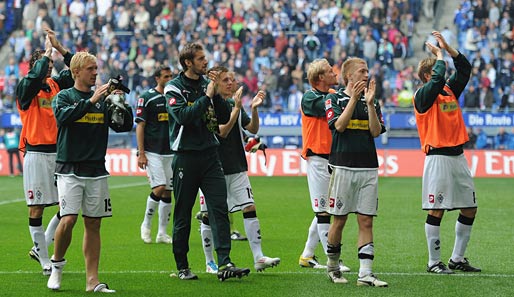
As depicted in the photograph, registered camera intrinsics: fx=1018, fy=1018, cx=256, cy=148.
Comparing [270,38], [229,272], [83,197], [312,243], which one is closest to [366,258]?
[229,272]

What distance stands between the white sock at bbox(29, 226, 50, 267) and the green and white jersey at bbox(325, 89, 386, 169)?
Answer: 3554 millimetres


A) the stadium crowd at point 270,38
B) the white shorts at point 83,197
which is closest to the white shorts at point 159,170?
the white shorts at point 83,197

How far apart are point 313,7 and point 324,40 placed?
7.33ft

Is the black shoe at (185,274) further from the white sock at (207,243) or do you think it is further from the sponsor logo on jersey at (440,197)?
the sponsor logo on jersey at (440,197)

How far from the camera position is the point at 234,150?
40.4ft

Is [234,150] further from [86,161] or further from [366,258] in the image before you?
[366,258]

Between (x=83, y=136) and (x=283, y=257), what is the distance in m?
3.94

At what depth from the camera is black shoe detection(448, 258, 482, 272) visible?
38.0ft

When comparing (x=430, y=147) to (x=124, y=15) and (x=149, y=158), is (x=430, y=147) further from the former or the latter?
(x=124, y=15)

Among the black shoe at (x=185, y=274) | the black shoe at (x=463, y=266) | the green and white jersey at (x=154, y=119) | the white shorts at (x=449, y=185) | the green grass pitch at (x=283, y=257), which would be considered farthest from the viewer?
the green and white jersey at (x=154, y=119)

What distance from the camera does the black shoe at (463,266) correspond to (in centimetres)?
1157

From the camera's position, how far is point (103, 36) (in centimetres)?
4031

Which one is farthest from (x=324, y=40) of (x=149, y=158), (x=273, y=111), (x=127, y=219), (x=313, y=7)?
(x=149, y=158)

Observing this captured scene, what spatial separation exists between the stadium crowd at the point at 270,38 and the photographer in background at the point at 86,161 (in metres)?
24.3
